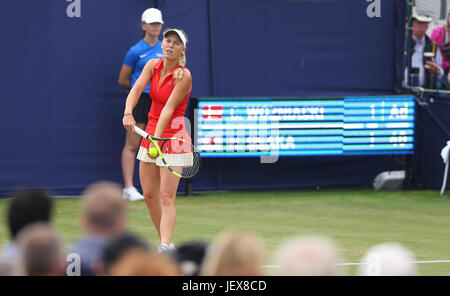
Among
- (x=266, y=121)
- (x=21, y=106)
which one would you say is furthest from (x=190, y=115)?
(x=21, y=106)

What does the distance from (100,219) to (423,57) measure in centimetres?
A: 1181

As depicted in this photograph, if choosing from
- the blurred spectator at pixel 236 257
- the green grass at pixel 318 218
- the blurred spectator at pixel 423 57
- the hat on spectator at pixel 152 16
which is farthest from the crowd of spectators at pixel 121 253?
the blurred spectator at pixel 423 57

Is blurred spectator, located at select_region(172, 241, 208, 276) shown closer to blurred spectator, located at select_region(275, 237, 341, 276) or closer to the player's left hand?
blurred spectator, located at select_region(275, 237, 341, 276)

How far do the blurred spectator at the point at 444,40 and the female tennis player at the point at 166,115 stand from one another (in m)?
7.39

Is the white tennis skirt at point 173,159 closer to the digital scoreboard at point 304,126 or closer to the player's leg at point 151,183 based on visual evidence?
the player's leg at point 151,183

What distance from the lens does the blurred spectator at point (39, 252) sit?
378cm

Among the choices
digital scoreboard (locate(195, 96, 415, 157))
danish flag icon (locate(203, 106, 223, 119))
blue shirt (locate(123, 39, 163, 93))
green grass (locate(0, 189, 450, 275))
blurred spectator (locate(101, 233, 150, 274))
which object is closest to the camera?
blurred spectator (locate(101, 233, 150, 274))

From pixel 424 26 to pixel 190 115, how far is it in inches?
169

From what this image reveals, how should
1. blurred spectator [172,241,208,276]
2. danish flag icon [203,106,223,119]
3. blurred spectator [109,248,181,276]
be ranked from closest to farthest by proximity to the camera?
blurred spectator [109,248,181,276], blurred spectator [172,241,208,276], danish flag icon [203,106,223,119]

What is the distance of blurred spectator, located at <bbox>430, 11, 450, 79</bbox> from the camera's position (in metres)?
15.0

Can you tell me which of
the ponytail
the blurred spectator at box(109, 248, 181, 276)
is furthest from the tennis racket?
the blurred spectator at box(109, 248, 181, 276)

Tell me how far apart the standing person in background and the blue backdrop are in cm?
50

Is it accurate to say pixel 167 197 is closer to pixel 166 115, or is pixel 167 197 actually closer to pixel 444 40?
pixel 166 115

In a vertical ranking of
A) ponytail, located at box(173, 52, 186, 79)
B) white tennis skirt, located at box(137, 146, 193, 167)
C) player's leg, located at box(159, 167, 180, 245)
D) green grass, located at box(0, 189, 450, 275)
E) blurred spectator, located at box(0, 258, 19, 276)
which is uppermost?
ponytail, located at box(173, 52, 186, 79)
